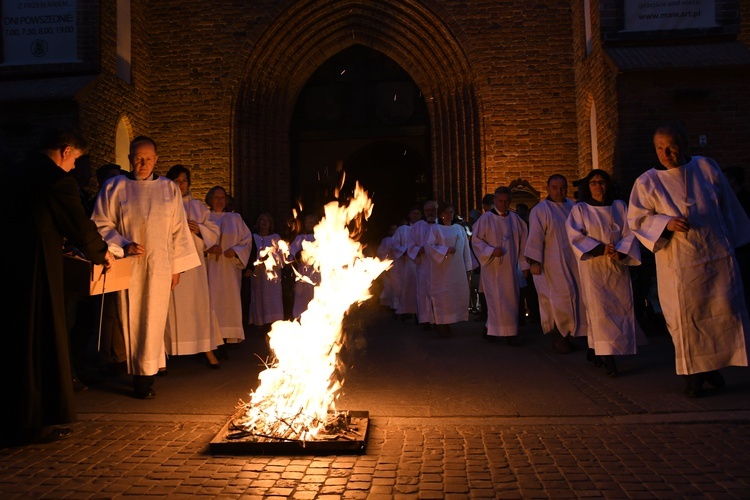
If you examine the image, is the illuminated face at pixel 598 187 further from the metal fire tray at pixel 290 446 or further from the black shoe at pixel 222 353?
the black shoe at pixel 222 353

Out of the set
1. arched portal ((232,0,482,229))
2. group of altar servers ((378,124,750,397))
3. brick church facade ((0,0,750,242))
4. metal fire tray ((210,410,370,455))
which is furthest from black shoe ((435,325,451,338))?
metal fire tray ((210,410,370,455))

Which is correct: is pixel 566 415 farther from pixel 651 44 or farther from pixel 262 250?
pixel 651 44

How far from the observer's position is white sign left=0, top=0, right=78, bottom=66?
11.6 metres

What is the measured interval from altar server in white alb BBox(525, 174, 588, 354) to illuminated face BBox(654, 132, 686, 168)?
215 centimetres

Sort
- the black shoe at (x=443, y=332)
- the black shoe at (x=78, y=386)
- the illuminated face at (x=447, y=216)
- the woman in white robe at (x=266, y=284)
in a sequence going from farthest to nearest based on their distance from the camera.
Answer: the woman in white robe at (x=266, y=284) < the illuminated face at (x=447, y=216) < the black shoe at (x=443, y=332) < the black shoe at (x=78, y=386)

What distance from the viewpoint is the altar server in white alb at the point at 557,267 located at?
716 centimetres

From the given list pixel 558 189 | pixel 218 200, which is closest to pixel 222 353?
pixel 218 200

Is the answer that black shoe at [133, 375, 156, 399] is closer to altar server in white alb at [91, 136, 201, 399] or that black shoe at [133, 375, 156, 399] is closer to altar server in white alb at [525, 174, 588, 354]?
altar server in white alb at [91, 136, 201, 399]

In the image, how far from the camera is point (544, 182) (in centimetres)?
1336

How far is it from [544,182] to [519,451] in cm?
1045

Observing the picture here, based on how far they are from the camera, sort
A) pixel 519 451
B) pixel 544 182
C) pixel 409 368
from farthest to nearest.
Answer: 1. pixel 544 182
2. pixel 409 368
3. pixel 519 451

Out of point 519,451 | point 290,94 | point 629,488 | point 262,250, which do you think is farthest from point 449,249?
point 290,94

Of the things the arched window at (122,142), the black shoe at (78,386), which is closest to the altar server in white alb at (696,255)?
the black shoe at (78,386)

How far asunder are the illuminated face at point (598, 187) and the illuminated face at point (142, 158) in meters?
4.10
